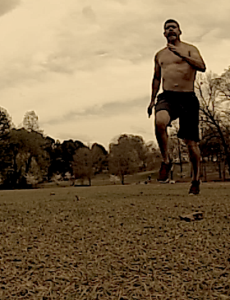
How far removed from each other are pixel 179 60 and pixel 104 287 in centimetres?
405

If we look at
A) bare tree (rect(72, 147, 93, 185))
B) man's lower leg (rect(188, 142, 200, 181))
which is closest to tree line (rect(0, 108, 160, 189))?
bare tree (rect(72, 147, 93, 185))

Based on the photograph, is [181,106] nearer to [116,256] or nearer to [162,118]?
[162,118]

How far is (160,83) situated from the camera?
5762 mm

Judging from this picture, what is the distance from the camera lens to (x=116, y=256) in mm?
2717

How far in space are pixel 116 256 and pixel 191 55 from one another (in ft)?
12.1

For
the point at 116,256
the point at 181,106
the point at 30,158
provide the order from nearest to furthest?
the point at 116,256 → the point at 181,106 → the point at 30,158

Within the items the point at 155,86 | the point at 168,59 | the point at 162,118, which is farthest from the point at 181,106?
the point at 168,59

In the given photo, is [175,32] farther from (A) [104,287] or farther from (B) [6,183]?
(B) [6,183]

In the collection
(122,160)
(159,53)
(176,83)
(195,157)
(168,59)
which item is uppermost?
(159,53)

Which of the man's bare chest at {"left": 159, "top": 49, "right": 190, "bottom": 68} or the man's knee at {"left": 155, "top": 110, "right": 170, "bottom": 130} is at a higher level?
the man's bare chest at {"left": 159, "top": 49, "right": 190, "bottom": 68}

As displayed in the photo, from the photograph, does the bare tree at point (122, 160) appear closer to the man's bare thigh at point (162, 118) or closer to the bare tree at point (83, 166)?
the bare tree at point (83, 166)

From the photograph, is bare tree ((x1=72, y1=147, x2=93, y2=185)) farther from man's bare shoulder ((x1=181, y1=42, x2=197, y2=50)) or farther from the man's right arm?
man's bare shoulder ((x1=181, y1=42, x2=197, y2=50))

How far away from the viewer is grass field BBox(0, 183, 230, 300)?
217cm

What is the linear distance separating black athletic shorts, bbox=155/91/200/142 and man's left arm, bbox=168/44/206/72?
42 cm
